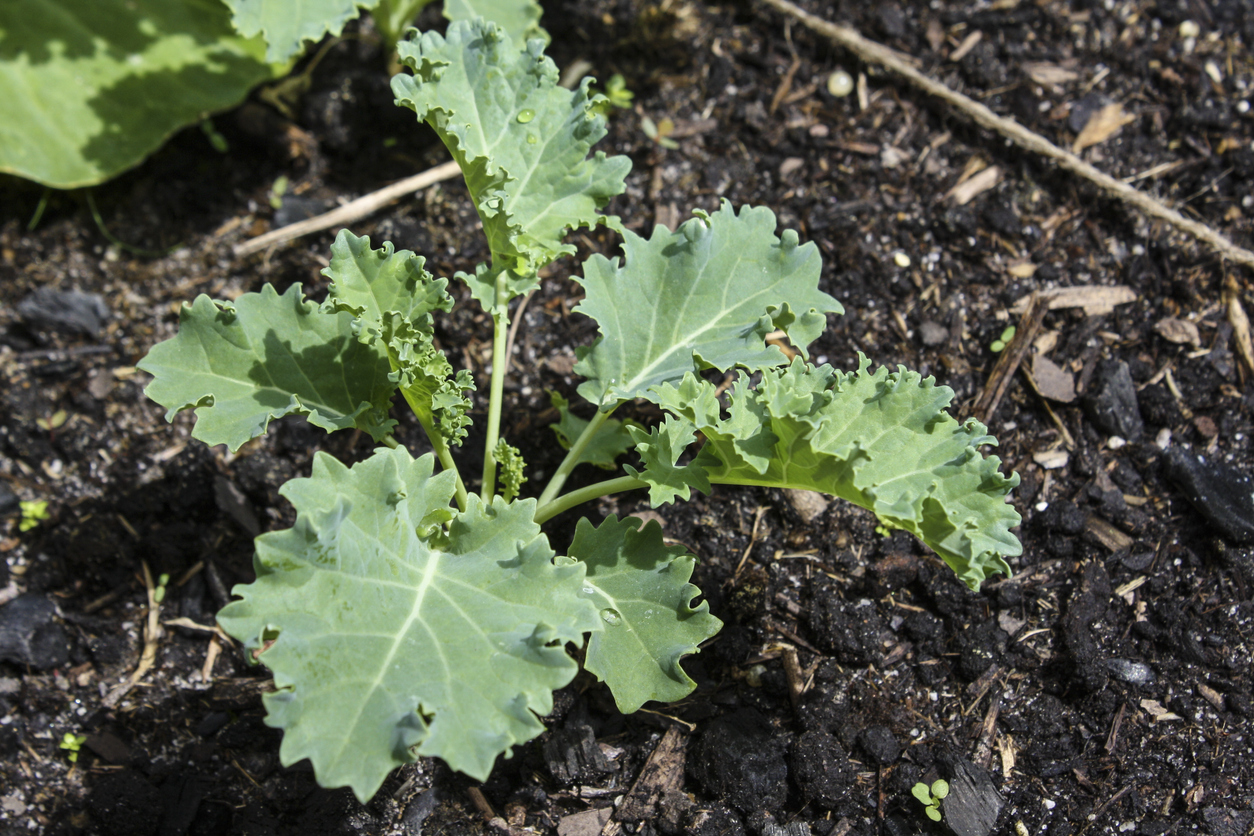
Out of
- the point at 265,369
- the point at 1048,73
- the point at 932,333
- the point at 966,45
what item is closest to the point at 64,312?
the point at 265,369

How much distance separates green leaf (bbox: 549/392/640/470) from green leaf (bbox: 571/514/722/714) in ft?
1.16

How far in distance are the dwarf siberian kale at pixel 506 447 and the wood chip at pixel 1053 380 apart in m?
1.02

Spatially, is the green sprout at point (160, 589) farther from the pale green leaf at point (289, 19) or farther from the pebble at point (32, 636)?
the pale green leaf at point (289, 19)

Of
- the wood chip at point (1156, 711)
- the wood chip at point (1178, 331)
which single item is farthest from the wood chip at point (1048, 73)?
the wood chip at point (1156, 711)

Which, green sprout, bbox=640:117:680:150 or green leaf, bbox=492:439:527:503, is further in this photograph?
green sprout, bbox=640:117:680:150

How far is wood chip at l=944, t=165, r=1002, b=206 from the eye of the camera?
133 inches

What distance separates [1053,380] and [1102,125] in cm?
124

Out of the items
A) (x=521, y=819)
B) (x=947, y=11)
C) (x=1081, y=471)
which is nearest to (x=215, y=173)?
(x=521, y=819)

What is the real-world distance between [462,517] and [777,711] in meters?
1.15

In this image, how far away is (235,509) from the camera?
2.96 metres

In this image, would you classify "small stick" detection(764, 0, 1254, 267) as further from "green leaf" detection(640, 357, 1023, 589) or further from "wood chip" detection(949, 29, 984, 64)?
"green leaf" detection(640, 357, 1023, 589)

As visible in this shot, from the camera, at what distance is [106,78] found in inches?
145

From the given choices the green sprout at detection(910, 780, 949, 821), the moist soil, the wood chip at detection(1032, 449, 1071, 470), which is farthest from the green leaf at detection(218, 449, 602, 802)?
the wood chip at detection(1032, 449, 1071, 470)

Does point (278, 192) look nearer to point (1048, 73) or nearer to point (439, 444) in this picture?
point (439, 444)
